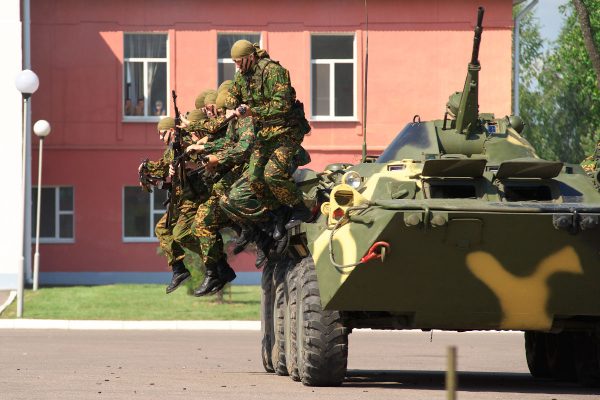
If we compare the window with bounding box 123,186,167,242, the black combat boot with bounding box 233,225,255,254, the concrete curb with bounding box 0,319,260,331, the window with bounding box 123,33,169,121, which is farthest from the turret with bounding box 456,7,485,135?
the window with bounding box 123,186,167,242

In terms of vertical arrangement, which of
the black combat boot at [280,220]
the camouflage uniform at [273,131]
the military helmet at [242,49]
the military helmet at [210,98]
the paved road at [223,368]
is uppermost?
the military helmet at [242,49]

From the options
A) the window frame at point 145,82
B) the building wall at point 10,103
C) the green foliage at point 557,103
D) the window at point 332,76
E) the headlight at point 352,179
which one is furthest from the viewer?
the green foliage at point 557,103

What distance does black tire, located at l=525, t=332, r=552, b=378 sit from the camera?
16078 millimetres

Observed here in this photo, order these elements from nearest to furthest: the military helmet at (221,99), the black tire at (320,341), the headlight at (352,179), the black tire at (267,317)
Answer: the black tire at (320,341) → the headlight at (352,179) → the black tire at (267,317) → the military helmet at (221,99)

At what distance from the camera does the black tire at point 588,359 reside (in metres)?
14.7

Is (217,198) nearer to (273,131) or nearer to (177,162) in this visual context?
(177,162)

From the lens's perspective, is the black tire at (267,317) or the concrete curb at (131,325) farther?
the concrete curb at (131,325)

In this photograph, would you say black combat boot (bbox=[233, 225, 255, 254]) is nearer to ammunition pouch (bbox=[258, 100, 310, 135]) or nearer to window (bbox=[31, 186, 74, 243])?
ammunition pouch (bbox=[258, 100, 310, 135])

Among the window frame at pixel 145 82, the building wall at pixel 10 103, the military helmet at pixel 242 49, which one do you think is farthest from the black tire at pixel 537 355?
the window frame at pixel 145 82

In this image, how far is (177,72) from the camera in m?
39.9

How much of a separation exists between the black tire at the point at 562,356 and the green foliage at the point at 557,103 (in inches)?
1940

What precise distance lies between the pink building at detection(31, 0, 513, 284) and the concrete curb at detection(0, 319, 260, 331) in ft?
42.4

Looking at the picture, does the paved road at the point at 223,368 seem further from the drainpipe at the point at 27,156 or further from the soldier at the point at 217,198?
the drainpipe at the point at 27,156

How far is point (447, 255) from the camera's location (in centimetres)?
1274
